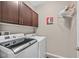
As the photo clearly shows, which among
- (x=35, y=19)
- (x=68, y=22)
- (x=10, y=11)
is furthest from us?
(x=35, y=19)

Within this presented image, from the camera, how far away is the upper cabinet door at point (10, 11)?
153 cm

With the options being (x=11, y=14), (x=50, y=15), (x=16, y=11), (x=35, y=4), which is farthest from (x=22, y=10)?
(x=50, y=15)

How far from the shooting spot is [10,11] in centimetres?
171

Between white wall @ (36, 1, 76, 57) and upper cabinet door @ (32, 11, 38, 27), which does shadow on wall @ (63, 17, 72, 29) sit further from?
upper cabinet door @ (32, 11, 38, 27)

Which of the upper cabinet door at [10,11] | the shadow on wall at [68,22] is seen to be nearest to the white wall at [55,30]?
the shadow on wall at [68,22]

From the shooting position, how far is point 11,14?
1746mm

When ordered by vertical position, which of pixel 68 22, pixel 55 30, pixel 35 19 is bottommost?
pixel 55 30

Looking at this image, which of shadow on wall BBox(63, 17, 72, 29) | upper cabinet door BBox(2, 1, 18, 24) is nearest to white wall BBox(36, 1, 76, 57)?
shadow on wall BBox(63, 17, 72, 29)

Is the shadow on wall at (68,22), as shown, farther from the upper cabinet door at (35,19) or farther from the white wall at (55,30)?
the upper cabinet door at (35,19)

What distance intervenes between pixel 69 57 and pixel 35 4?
6.20ft

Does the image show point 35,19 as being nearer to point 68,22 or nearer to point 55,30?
point 55,30

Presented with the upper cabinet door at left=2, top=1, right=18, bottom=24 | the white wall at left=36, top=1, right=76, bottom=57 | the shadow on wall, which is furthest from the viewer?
the white wall at left=36, top=1, right=76, bottom=57

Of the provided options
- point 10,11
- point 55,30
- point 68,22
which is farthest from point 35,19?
point 10,11

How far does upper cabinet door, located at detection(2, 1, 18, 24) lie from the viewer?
1.53 meters
